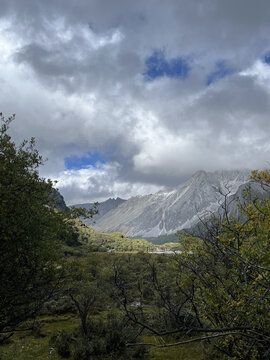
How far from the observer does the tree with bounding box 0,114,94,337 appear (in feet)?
26.7

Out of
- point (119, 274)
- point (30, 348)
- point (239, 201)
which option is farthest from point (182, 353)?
point (239, 201)

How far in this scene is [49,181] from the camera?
11141 millimetres

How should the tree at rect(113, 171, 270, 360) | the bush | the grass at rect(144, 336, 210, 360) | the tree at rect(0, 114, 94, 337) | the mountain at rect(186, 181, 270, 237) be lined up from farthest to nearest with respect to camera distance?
the bush
the grass at rect(144, 336, 210, 360)
the mountain at rect(186, 181, 270, 237)
the tree at rect(0, 114, 94, 337)
the tree at rect(113, 171, 270, 360)

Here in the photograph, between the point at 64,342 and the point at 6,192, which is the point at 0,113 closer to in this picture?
the point at 6,192

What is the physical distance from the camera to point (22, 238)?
8648mm

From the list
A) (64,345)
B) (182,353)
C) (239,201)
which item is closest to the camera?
(239,201)

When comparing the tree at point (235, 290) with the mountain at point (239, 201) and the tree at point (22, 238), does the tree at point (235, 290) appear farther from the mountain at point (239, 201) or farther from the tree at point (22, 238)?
the tree at point (22, 238)

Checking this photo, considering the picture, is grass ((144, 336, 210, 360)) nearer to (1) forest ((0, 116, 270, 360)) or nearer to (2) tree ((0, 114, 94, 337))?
(1) forest ((0, 116, 270, 360))

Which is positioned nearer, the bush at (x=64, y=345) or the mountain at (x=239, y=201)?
the mountain at (x=239, y=201)

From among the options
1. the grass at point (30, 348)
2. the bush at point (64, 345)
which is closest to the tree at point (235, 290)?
the bush at point (64, 345)

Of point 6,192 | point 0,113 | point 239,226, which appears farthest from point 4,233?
point 239,226

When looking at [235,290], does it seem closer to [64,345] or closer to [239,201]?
[239,201]

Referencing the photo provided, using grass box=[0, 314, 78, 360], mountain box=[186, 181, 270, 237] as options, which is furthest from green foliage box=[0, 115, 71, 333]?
grass box=[0, 314, 78, 360]

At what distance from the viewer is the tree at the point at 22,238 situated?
814 cm
